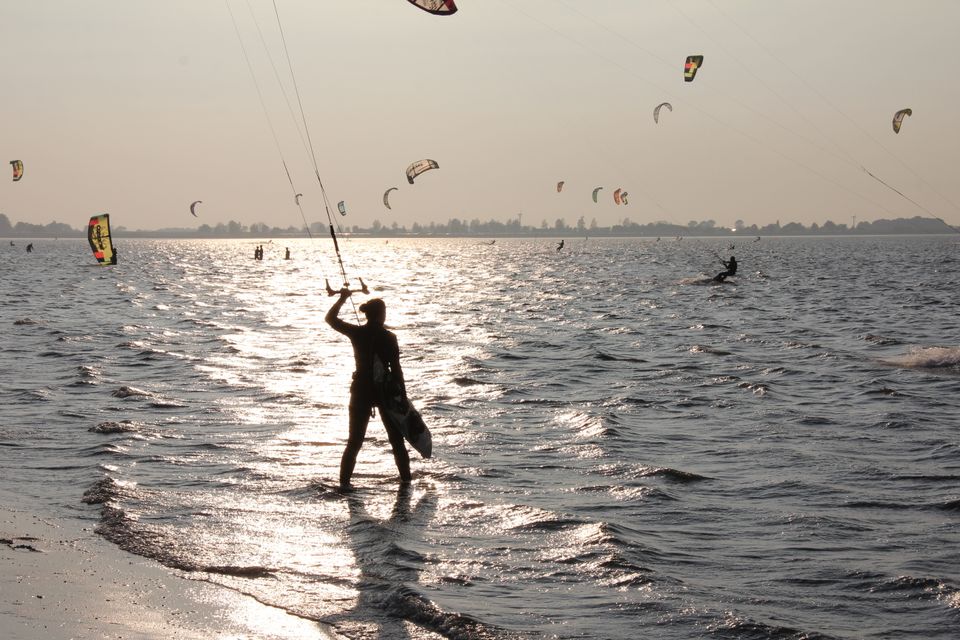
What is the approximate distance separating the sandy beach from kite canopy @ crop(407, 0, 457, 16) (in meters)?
8.19

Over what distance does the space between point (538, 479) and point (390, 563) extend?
311 centimetres

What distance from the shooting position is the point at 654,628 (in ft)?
20.5

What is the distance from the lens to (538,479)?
33.4 ft

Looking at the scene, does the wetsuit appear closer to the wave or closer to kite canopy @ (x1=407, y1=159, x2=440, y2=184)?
the wave

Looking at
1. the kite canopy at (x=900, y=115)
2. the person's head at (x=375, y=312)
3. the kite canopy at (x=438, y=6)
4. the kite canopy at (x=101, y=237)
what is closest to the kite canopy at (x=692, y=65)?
the kite canopy at (x=900, y=115)

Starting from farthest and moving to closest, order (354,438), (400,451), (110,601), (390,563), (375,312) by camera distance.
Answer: (400,451), (354,438), (375,312), (390,563), (110,601)

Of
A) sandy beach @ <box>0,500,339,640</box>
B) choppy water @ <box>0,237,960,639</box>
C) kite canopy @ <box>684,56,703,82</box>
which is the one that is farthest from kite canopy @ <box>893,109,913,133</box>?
sandy beach @ <box>0,500,339,640</box>

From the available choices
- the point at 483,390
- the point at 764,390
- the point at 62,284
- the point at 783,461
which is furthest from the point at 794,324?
the point at 62,284

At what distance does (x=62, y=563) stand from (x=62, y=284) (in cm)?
4697

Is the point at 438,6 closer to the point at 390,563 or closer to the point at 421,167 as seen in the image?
the point at 390,563

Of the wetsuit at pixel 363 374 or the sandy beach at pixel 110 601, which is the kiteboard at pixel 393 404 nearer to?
the wetsuit at pixel 363 374

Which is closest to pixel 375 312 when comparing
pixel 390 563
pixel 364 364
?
pixel 364 364

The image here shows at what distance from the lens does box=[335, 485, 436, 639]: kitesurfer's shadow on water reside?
6.29 m

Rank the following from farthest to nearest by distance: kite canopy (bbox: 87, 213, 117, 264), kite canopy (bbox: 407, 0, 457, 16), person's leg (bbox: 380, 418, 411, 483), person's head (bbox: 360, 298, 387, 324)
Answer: kite canopy (bbox: 87, 213, 117, 264)
kite canopy (bbox: 407, 0, 457, 16)
person's leg (bbox: 380, 418, 411, 483)
person's head (bbox: 360, 298, 387, 324)
